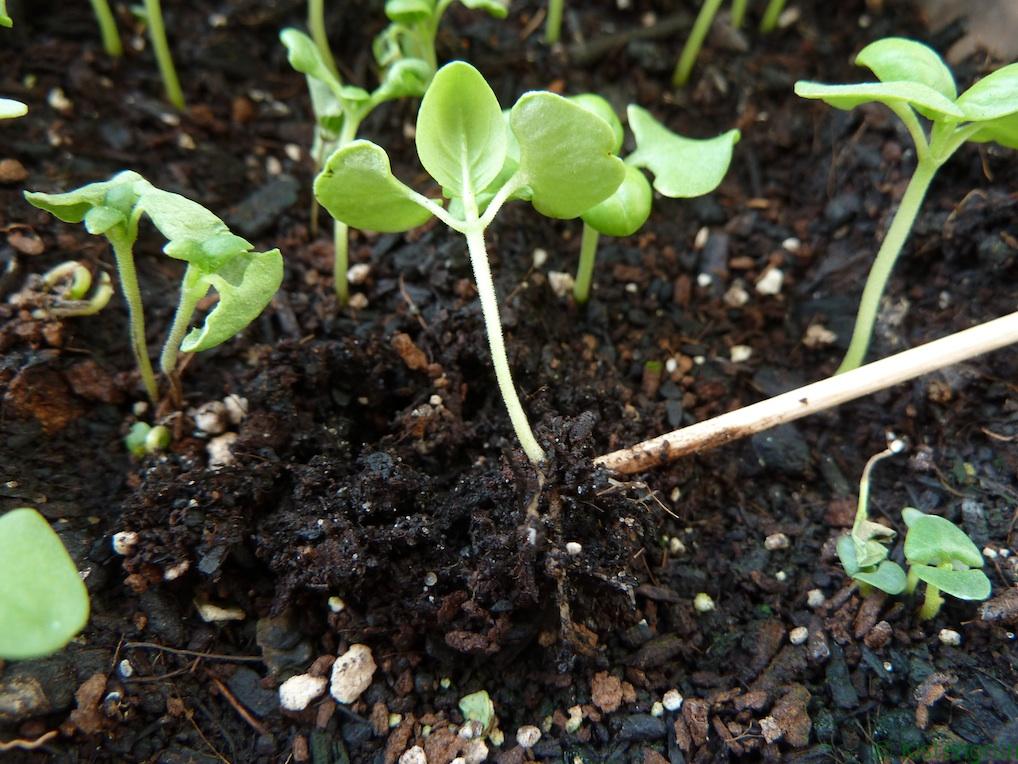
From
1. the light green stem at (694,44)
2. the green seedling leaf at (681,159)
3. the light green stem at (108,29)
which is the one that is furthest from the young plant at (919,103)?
the light green stem at (108,29)

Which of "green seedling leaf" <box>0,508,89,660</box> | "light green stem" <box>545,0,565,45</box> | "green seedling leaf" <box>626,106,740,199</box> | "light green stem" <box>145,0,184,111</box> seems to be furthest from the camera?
"light green stem" <box>545,0,565,45</box>

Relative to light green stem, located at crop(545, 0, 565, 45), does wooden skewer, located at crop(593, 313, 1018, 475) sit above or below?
below

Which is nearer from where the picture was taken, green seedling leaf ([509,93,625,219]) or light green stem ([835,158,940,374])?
green seedling leaf ([509,93,625,219])

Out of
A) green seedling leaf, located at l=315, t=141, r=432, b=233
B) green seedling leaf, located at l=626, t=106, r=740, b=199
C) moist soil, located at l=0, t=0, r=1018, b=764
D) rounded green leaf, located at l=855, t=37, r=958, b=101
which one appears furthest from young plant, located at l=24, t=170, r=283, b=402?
rounded green leaf, located at l=855, t=37, r=958, b=101

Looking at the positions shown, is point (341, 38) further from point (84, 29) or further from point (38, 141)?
point (38, 141)

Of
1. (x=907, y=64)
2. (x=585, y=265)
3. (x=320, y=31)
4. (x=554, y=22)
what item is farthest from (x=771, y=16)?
(x=320, y=31)

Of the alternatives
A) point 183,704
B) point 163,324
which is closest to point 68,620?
point 183,704

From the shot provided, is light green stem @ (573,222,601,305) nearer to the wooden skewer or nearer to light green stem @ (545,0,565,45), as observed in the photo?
the wooden skewer
